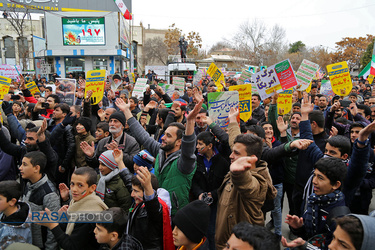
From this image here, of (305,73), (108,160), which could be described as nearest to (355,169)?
(108,160)

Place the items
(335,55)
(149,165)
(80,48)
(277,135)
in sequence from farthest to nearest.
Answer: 1. (335,55)
2. (80,48)
3. (277,135)
4. (149,165)

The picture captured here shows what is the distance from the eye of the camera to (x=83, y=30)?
29781mm

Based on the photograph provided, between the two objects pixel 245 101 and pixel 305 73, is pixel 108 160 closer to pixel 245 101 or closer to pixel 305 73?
pixel 245 101

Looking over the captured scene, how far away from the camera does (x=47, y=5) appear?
32719mm

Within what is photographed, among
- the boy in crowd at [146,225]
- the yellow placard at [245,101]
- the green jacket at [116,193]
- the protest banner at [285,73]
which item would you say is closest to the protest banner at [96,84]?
the yellow placard at [245,101]

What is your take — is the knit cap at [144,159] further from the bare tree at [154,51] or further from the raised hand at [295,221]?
the bare tree at [154,51]

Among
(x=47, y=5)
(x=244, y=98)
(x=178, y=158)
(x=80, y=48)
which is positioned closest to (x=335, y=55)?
(x=80, y=48)

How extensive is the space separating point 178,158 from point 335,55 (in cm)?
4921

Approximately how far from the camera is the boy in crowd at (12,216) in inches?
101

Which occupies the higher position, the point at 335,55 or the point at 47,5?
the point at 47,5

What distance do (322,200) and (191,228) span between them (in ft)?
4.04

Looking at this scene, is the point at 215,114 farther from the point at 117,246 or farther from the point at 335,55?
the point at 335,55

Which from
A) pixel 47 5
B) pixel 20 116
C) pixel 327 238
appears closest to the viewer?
pixel 327 238

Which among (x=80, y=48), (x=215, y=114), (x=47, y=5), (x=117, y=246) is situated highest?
(x=47, y=5)
